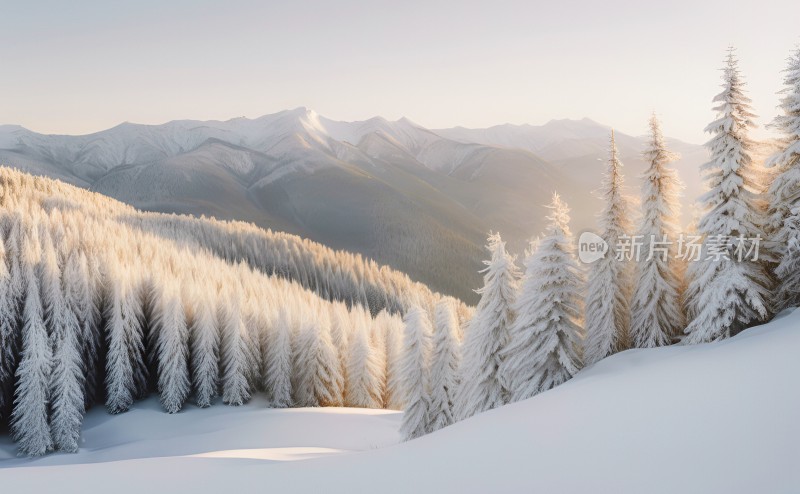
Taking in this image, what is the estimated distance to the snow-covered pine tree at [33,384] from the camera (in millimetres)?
34531

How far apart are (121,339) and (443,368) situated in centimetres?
3062

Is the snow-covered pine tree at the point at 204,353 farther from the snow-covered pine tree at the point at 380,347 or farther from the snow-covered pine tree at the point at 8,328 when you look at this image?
the snow-covered pine tree at the point at 380,347

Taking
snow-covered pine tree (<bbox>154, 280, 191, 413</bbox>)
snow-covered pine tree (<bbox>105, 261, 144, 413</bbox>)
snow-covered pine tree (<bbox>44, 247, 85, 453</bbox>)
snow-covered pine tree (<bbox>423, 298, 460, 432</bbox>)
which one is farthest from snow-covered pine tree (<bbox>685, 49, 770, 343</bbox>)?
snow-covered pine tree (<bbox>105, 261, 144, 413</bbox>)

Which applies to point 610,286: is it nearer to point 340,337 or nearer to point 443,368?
point 443,368

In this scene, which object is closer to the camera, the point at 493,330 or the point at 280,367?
the point at 493,330

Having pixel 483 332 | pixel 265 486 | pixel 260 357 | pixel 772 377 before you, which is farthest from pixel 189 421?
pixel 772 377

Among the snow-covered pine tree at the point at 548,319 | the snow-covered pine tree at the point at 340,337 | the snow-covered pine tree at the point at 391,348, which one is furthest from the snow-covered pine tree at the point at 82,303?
the snow-covered pine tree at the point at 548,319

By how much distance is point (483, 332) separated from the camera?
24406 millimetres

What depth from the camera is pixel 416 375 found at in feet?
96.7

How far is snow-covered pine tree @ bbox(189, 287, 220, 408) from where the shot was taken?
43875 millimetres

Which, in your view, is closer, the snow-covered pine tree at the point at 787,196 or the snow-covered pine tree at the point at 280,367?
the snow-covered pine tree at the point at 787,196

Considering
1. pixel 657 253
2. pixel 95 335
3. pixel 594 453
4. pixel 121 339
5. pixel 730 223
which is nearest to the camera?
pixel 594 453

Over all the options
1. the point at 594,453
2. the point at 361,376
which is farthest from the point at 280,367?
the point at 594,453

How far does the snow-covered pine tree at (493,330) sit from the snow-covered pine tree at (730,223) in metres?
8.05
